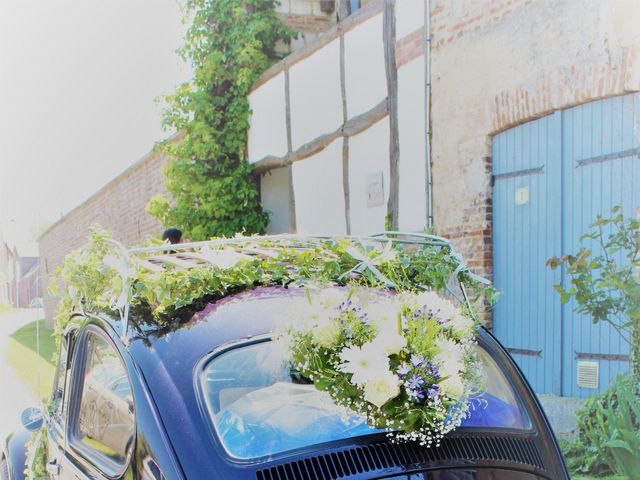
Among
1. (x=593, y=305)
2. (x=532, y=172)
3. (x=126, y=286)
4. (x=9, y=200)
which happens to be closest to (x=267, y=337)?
(x=126, y=286)

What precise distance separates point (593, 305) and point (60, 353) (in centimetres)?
324

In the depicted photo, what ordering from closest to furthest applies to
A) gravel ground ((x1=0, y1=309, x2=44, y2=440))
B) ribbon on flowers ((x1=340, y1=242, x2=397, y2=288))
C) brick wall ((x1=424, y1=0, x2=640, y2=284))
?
ribbon on flowers ((x1=340, y1=242, x2=397, y2=288)), brick wall ((x1=424, y1=0, x2=640, y2=284)), gravel ground ((x1=0, y1=309, x2=44, y2=440))

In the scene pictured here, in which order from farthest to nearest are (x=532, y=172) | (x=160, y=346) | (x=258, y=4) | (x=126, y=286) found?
(x=258, y=4) → (x=532, y=172) → (x=126, y=286) → (x=160, y=346)

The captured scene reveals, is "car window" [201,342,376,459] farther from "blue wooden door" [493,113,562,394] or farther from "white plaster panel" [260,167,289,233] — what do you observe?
"white plaster panel" [260,167,289,233]

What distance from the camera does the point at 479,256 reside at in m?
5.84

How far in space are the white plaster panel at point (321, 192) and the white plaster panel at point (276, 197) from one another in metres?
0.89

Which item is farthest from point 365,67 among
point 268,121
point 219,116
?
point 219,116

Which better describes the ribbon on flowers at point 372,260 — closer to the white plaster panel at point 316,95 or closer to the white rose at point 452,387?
the white rose at point 452,387

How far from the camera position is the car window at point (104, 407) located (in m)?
2.02

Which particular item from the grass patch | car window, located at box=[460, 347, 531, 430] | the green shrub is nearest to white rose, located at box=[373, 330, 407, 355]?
car window, located at box=[460, 347, 531, 430]

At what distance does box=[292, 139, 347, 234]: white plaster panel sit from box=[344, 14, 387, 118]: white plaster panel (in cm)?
62

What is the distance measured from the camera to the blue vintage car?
166 centimetres

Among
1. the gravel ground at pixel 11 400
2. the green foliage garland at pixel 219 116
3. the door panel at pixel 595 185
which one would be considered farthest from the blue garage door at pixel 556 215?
the green foliage garland at pixel 219 116

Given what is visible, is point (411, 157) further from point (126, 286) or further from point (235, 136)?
point (126, 286)
